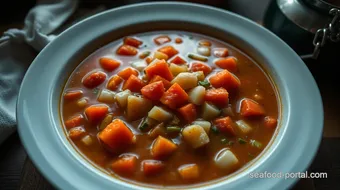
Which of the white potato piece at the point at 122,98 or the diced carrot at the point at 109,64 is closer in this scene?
the white potato piece at the point at 122,98

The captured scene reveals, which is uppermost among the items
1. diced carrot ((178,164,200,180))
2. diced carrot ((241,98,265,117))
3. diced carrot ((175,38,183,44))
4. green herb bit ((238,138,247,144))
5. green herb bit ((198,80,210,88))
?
diced carrot ((175,38,183,44))

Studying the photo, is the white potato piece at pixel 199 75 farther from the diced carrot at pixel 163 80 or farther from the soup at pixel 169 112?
the diced carrot at pixel 163 80

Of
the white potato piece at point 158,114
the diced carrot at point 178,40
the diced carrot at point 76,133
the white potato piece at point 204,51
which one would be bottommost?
A: the diced carrot at point 76,133

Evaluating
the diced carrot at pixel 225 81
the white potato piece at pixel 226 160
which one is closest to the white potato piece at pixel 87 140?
the white potato piece at pixel 226 160

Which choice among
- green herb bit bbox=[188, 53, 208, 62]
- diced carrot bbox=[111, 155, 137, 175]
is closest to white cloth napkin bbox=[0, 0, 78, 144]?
diced carrot bbox=[111, 155, 137, 175]

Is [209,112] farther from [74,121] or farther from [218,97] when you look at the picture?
[74,121]

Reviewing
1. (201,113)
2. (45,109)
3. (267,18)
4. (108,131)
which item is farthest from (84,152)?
(267,18)

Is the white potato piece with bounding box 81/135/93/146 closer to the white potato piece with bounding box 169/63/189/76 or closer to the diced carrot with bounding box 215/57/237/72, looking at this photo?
the white potato piece with bounding box 169/63/189/76
